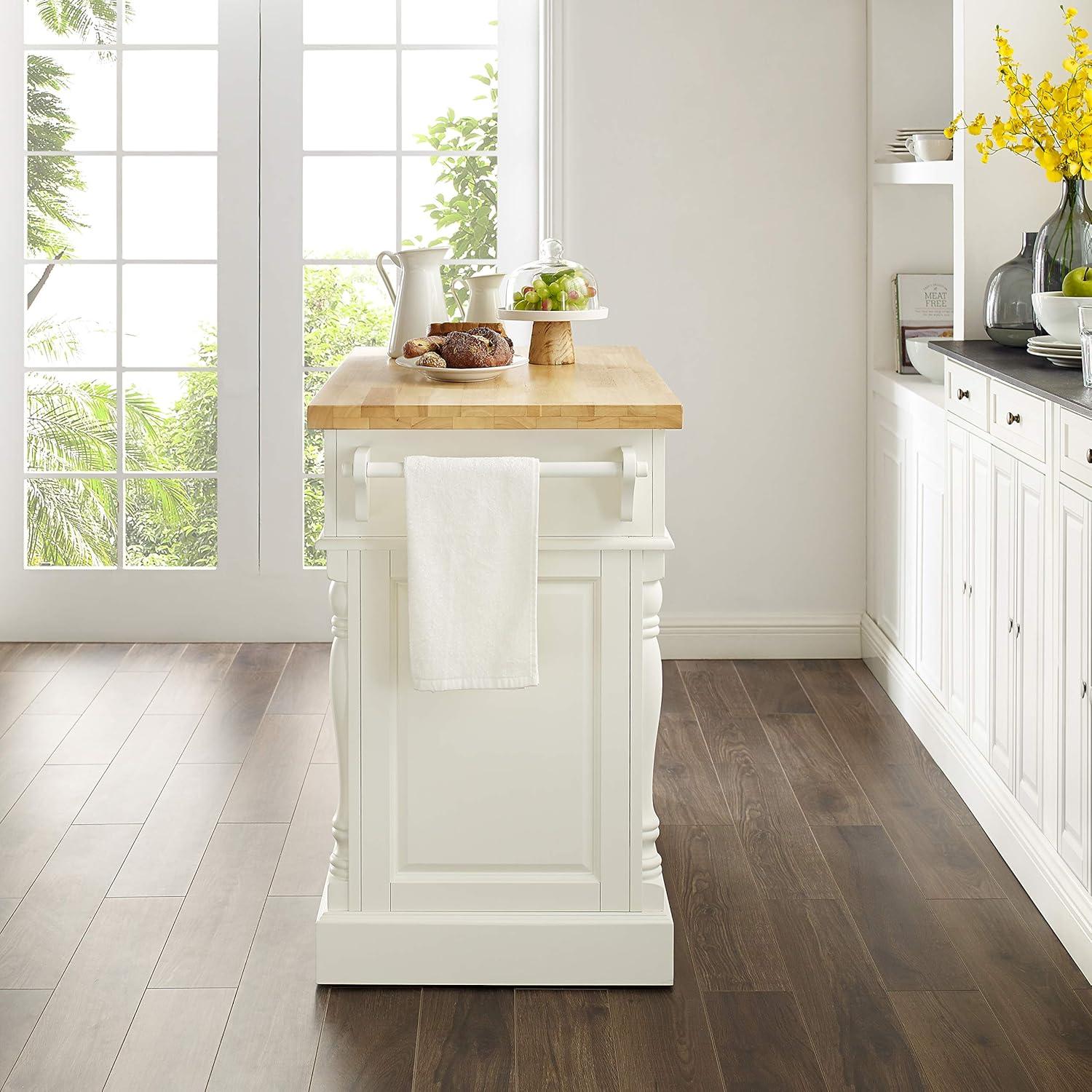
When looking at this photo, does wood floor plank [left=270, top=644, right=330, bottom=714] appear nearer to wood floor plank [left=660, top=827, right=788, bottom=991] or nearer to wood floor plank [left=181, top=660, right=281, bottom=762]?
wood floor plank [left=181, top=660, right=281, bottom=762]

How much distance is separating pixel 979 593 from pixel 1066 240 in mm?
806

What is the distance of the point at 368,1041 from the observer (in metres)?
2.30

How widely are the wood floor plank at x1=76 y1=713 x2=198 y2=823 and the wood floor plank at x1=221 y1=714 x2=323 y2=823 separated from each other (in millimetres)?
190

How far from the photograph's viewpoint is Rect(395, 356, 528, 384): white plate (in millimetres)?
2512

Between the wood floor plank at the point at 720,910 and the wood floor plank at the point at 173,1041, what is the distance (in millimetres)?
846

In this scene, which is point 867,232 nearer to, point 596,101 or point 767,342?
point 767,342

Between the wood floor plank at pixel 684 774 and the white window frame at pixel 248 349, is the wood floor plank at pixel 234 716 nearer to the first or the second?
the white window frame at pixel 248 349

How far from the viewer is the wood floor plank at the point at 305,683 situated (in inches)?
156

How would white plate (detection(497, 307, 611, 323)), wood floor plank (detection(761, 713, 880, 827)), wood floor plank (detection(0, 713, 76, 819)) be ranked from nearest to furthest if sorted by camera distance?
white plate (detection(497, 307, 611, 323)), wood floor plank (detection(761, 713, 880, 827)), wood floor plank (detection(0, 713, 76, 819))

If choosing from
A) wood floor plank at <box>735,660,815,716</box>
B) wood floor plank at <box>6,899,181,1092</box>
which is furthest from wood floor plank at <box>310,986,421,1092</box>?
wood floor plank at <box>735,660,815,716</box>

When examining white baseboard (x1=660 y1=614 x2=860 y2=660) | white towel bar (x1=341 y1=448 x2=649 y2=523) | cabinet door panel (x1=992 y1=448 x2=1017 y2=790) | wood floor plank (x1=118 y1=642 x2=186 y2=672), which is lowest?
wood floor plank (x1=118 y1=642 x2=186 y2=672)

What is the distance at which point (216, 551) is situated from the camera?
4.69m

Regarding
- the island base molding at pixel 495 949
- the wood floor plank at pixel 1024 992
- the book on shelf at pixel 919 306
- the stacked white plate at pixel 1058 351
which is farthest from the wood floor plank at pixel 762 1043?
the book on shelf at pixel 919 306

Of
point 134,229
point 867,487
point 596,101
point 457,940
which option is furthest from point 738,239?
point 457,940
